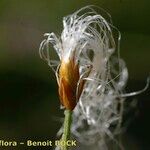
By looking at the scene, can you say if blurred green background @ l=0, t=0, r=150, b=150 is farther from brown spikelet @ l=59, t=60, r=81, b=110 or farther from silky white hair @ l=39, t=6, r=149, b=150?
brown spikelet @ l=59, t=60, r=81, b=110

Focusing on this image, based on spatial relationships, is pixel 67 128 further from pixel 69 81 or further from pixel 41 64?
pixel 41 64

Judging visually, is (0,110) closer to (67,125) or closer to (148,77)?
(148,77)

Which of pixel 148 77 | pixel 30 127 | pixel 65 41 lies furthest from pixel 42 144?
pixel 65 41

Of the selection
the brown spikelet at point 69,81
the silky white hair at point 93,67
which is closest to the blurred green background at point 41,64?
the silky white hair at point 93,67

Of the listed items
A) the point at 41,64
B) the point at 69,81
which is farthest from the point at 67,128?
the point at 41,64

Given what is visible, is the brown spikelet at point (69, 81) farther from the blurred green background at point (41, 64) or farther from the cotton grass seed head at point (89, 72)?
the blurred green background at point (41, 64)

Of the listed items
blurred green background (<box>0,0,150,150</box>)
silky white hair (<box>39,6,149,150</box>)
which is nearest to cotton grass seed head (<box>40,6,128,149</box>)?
silky white hair (<box>39,6,149,150</box>)
